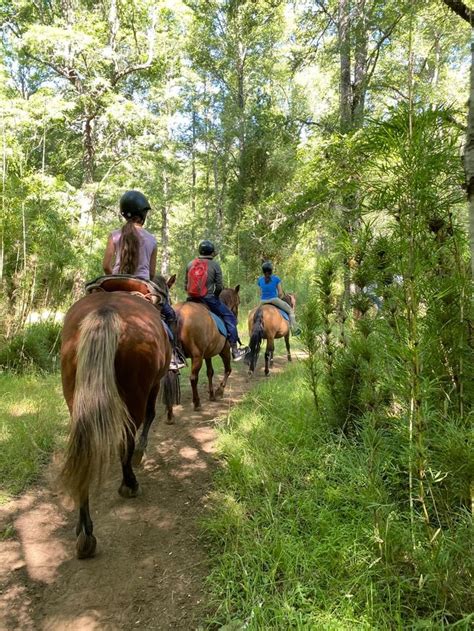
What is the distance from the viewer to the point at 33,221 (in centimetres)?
694

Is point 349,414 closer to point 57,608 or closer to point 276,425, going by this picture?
point 276,425

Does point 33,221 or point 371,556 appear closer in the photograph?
point 371,556

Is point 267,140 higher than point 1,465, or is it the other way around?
point 267,140

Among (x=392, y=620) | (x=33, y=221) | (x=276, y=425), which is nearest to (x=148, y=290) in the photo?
(x=276, y=425)

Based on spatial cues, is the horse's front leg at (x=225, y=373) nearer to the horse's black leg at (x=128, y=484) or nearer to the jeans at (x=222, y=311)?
the jeans at (x=222, y=311)

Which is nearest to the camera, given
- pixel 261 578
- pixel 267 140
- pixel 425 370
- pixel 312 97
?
pixel 261 578

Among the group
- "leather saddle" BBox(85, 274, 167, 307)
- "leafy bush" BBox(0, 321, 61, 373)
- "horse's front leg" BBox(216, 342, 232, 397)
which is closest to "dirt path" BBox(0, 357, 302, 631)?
"leather saddle" BBox(85, 274, 167, 307)

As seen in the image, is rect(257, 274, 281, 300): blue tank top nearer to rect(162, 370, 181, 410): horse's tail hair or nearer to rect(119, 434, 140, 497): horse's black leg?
rect(162, 370, 181, 410): horse's tail hair

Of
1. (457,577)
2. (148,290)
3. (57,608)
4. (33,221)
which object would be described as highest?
(33,221)

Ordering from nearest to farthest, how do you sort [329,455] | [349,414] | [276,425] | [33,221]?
[329,455], [349,414], [276,425], [33,221]

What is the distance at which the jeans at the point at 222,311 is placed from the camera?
6531mm

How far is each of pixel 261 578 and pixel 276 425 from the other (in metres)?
2.08

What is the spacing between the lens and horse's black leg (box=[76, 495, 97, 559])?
9.18 feet

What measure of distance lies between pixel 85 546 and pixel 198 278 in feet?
14.0
